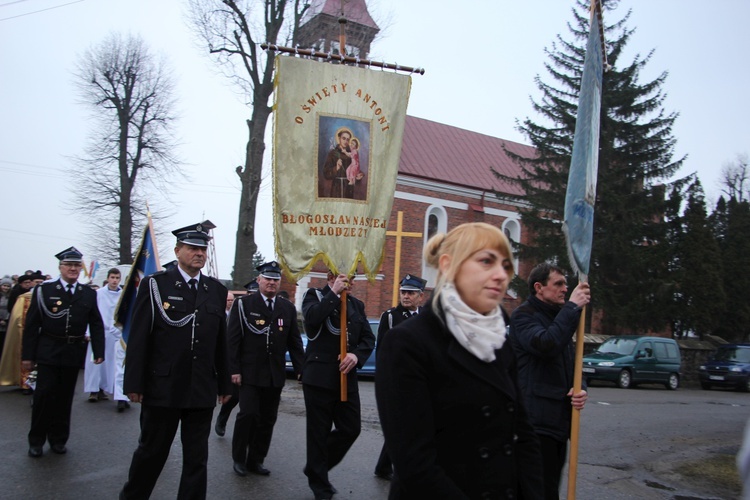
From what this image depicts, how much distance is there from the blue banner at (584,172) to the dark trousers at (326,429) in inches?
107

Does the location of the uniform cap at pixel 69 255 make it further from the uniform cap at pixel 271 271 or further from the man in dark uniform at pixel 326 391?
the man in dark uniform at pixel 326 391

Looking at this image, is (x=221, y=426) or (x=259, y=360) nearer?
(x=259, y=360)

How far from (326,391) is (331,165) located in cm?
209

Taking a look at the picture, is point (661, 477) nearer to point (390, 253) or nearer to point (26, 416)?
point (26, 416)

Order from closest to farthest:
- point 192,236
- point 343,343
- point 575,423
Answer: point 575,423
point 192,236
point 343,343

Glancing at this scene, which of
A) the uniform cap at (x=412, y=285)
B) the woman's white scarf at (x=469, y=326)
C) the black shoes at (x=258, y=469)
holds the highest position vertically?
the uniform cap at (x=412, y=285)

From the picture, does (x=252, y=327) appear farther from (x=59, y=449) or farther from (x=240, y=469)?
(x=59, y=449)

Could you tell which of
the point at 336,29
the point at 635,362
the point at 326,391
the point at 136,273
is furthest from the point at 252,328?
the point at 336,29

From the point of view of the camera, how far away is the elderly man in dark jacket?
4.61 m

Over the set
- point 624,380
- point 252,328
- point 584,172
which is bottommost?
point 624,380

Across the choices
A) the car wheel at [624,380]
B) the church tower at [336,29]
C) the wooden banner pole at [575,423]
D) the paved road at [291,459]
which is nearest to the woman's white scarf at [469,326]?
the wooden banner pole at [575,423]

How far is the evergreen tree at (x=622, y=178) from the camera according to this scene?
3022 cm

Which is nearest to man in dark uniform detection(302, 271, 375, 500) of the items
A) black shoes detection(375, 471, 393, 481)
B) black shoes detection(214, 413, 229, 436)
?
black shoes detection(375, 471, 393, 481)

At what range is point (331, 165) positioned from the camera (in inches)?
273
